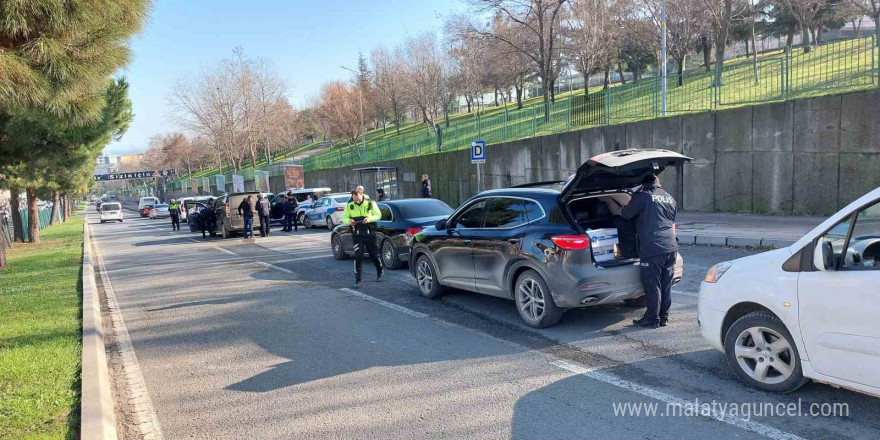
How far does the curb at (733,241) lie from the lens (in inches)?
458

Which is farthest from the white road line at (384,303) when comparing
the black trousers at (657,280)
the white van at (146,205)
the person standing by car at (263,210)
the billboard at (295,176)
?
the white van at (146,205)

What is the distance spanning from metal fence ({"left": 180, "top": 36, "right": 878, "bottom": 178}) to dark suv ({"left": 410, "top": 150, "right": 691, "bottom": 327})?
444 inches

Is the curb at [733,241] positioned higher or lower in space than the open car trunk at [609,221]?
lower

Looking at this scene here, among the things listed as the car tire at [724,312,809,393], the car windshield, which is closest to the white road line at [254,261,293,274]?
the car windshield

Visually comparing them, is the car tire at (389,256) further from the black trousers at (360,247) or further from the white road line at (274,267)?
the white road line at (274,267)

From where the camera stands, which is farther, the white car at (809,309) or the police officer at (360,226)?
the police officer at (360,226)

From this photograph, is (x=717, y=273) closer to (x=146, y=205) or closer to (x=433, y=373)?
(x=433, y=373)

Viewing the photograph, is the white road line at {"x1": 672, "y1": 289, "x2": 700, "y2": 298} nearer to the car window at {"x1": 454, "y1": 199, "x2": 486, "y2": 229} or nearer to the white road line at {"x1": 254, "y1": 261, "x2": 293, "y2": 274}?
the car window at {"x1": 454, "y1": 199, "x2": 486, "y2": 229}

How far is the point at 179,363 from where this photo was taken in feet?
22.0

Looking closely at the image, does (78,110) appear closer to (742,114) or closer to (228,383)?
(228,383)

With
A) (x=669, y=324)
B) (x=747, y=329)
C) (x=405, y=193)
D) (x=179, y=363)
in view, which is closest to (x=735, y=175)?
(x=669, y=324)

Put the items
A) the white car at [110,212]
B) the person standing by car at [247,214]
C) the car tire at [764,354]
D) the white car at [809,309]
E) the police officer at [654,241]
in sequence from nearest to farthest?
1. the white car at [809,309]
2. the car tire at [764,354]
3. the police officer at [654,241]
4. the person standing by car at [247,214]
5. the white car at [110,212]

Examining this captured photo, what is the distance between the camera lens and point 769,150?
52.9 feet

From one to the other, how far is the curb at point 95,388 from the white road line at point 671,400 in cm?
385
